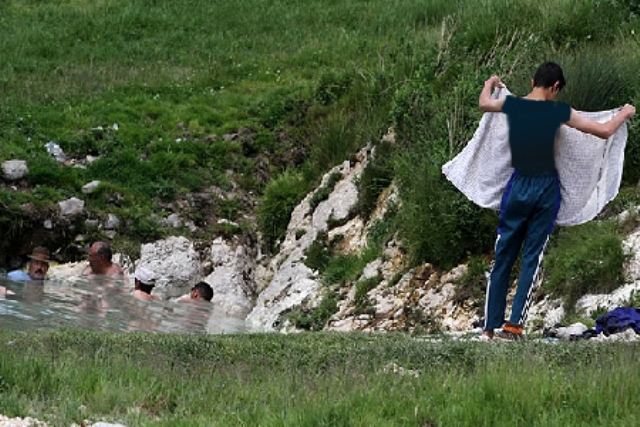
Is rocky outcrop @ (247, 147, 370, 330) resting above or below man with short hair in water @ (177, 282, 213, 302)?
above

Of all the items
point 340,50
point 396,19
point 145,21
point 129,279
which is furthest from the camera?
point 145,21

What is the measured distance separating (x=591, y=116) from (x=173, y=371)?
5.15 meters

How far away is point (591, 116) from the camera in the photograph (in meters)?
11.3

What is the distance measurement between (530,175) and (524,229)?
55 centimetres

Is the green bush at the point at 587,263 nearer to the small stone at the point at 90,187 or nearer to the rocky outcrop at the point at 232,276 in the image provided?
the rocky outcrop at the point at 232,276

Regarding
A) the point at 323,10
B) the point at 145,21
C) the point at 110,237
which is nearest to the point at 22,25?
the point at 145,21

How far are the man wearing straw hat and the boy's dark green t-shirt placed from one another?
36.4 feet

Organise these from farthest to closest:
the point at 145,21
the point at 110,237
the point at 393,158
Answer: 1. the point at 145,21
2. the point at 110,237
3. the point at 393,158

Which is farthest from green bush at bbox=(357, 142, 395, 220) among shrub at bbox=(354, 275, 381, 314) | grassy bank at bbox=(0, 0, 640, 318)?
shrub at bbox=(354, 275, 381, 314)

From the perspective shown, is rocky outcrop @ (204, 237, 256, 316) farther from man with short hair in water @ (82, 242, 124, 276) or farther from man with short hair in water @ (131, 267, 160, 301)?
man with short hair in water @ (82, 242, 124, 276)

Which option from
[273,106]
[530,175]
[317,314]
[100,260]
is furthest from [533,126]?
[273,106]

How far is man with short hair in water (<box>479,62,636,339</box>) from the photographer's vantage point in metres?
10.5

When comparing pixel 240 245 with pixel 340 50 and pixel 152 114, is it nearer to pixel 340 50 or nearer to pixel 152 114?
pixel 152 114

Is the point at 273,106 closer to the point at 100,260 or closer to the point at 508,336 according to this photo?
the point at 100,260
